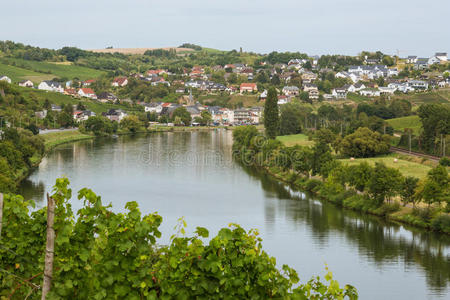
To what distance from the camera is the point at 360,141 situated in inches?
1373

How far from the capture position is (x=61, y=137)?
1858 inches

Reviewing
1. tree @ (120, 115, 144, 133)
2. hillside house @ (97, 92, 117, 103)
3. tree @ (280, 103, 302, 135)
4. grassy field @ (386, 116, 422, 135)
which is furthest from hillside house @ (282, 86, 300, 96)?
grassy field @ (386, 116, 422, 135)

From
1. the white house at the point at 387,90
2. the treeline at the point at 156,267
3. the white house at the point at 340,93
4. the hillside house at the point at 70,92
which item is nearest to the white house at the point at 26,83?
the hillside house at the point at 70,92

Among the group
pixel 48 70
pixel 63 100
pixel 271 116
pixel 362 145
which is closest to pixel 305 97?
pixel 63 100

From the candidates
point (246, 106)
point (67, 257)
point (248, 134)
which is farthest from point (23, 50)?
point (67, 257)

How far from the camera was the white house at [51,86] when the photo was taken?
73.8 meters

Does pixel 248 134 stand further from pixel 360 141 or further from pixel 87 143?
pixel 87 143

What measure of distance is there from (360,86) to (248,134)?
147 ft

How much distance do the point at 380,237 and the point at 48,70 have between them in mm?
75085

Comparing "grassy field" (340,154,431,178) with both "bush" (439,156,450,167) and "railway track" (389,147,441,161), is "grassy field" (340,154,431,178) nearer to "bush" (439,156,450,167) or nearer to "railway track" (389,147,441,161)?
"bush" (439,156,450,167)

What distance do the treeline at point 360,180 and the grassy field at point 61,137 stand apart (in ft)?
48.1

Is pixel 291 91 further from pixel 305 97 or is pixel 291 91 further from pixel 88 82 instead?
pixel 88 82

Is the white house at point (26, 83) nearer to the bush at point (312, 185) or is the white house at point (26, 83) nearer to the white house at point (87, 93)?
the white house at point (87, 93)

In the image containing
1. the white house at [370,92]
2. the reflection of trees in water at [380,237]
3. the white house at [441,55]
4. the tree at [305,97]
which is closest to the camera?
the reflection of trees in water at [380,237]
